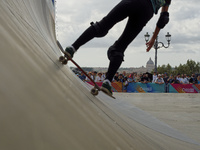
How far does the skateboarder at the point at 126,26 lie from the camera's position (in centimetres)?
158

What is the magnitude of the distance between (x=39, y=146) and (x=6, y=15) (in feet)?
0.95

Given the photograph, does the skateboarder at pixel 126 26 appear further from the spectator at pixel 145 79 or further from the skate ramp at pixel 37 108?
the spectator at pixel 145 79

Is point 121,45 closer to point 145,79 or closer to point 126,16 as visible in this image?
point 126,16

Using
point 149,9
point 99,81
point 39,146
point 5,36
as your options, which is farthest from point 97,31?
point 99,81

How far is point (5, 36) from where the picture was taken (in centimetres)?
43

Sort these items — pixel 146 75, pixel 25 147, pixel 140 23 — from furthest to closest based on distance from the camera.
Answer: pixel 146 75, pixel 140 23, pixel 25 147

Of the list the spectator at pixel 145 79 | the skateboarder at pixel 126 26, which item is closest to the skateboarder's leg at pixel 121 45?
the skateboarder at pixel 126 26

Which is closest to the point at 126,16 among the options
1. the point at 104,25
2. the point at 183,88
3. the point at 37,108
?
the point at 104,25

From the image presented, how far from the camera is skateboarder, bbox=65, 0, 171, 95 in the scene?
1.58 m

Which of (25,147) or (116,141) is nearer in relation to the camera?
(25,147)

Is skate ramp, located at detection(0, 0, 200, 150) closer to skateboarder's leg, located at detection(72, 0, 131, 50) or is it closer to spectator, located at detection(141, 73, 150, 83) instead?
skateboarder's leg, located at detection(72, 0, 131, 50)

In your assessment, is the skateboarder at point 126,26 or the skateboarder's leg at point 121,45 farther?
the skateboarder's leg at point 121,45

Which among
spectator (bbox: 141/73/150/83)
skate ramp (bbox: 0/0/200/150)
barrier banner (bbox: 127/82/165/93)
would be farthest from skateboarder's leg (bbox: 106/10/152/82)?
spectator (bbox: 141/73/150/83)

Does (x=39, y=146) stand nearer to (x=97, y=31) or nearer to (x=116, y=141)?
(x=116, y=141)
